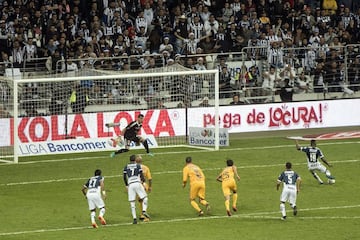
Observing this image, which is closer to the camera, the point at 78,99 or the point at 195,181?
the point at 195,181

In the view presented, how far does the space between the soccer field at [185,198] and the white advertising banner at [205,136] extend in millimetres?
551

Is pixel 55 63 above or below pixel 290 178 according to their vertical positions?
above

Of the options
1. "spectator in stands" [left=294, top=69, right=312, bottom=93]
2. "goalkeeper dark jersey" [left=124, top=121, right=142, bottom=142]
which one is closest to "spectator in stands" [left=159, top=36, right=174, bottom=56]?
"spectator in stands" [left=294, top=69, right=312, bottom=93]

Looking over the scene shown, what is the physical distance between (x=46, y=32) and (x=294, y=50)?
416 inches

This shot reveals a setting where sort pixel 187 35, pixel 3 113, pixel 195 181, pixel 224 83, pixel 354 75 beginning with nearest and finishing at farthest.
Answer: pixel 195 181 < pixel 3 113 < pixel 224 83 < pixel 187 35 < pixel 354 75

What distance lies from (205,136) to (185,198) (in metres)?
8.42

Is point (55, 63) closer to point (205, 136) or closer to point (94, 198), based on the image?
point (205, 136)

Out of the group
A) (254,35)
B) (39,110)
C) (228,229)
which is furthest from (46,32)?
(228,229)

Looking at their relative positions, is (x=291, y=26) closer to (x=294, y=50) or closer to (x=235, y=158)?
(x=294, y=50)

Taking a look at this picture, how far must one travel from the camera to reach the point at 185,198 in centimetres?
3622

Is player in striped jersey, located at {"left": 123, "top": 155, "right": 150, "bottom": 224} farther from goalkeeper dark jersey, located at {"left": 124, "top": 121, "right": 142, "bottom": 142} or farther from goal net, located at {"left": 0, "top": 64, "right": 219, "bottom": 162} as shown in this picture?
goalkeeper dark jersey, located at {"left": 124, "top": 121, "right": 142, "bottom": 142}

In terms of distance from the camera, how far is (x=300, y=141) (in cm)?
4556

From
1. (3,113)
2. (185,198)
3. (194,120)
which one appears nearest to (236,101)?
(194,120)

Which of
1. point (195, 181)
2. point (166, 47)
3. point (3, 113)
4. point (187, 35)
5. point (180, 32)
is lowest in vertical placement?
point (195, 181)
